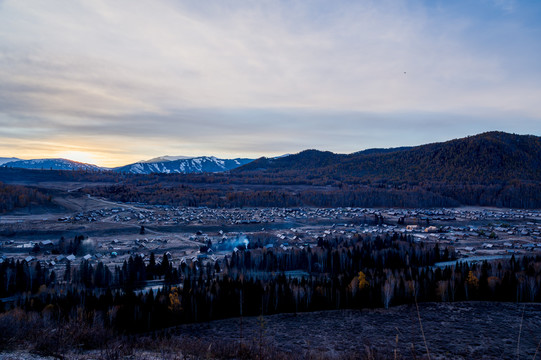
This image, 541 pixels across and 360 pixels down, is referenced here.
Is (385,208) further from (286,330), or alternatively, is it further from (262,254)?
(286,330)

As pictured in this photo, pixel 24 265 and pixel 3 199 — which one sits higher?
pixel 3 199

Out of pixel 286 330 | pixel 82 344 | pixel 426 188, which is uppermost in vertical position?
pixel 426 188

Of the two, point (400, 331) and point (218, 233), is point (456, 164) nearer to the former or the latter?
point (218, 233)

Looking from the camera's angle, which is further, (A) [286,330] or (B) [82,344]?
(A) [286,330]

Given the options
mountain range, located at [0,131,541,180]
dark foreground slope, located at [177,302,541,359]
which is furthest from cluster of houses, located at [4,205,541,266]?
mountain range, located at [0,131,541,180]

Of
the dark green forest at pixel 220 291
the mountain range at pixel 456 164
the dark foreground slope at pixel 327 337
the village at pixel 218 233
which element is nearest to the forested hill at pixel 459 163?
the mountain range at pixel 456 164

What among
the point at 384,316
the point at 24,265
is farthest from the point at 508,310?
the point at 24,265

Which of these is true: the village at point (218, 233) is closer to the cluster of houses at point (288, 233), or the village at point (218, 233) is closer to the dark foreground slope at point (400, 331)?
the cluster of houses at point (288, 233)
